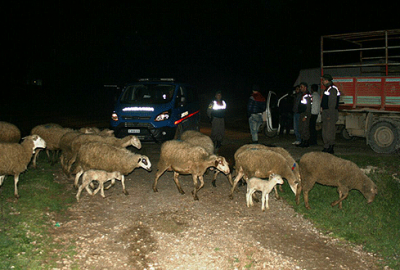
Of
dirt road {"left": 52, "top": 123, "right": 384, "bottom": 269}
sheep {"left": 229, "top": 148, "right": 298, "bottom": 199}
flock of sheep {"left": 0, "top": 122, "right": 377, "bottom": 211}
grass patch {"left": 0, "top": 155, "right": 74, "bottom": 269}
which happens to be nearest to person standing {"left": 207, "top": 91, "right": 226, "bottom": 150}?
flock of sheep {"left": 0, "top": 122, "right": 377, "bottom": 211}

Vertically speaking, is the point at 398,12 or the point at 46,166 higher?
the point at 398,12

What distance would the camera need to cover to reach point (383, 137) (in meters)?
11.9

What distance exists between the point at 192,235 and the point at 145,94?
318 inches

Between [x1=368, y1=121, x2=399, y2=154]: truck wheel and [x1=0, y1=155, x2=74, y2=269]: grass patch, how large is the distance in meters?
9.39

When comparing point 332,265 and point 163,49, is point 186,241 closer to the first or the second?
point 332,265

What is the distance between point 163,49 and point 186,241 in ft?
166

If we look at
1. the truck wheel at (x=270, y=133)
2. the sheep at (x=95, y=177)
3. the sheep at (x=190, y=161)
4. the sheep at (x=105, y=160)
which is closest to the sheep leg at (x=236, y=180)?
the sheep at (x=190, y=161)

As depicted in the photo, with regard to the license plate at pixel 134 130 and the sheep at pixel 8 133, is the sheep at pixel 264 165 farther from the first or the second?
the sheep at pixel 8 133

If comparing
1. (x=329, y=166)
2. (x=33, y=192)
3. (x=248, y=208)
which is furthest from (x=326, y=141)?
(x=33, y=192)

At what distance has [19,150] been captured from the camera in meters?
8.04

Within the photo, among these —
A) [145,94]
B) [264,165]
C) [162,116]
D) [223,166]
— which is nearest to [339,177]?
[264,165]

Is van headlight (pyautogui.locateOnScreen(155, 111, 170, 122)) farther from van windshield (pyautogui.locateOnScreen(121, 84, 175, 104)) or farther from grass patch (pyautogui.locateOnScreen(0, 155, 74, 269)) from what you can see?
grass patch (pyautogui.locateOnScreen(0, 155, 74, 269))

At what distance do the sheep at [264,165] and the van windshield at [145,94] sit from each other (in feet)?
18.1

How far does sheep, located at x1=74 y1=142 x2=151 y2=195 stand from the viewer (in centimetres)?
830
